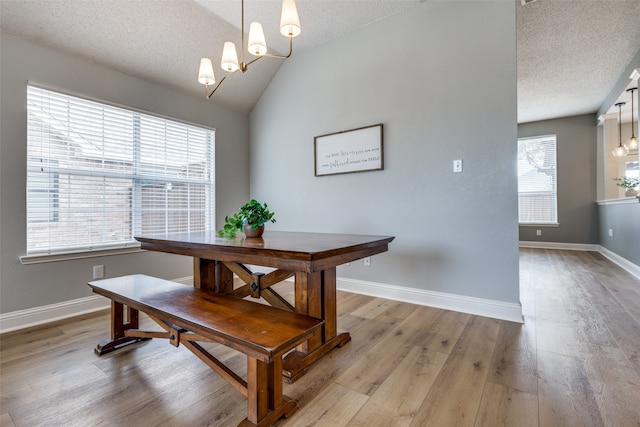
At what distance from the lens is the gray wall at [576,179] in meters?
5.67

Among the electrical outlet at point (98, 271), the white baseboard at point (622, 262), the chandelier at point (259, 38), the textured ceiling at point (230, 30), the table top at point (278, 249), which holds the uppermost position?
the textured ceiling at point (230, 30)

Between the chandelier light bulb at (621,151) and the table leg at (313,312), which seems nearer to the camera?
the table leg at (313,312)

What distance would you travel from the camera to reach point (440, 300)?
8.54ft

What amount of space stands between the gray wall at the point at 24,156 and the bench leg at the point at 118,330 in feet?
3.25

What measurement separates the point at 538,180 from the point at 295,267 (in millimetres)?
6857

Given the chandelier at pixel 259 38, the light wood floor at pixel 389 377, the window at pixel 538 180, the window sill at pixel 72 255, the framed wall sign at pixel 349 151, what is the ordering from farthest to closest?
the window at pixel 538 180 < the framed wall sign at pixel 349 151 < the window sill at pixel 72 255 < the chandelier at pixel 259 38 < the light wood floor at pixel 389 377

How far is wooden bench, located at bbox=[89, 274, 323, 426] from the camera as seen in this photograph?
112 centimetres

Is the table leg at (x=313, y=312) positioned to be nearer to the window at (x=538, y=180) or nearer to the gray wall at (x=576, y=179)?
the window at (x=538, y=180)

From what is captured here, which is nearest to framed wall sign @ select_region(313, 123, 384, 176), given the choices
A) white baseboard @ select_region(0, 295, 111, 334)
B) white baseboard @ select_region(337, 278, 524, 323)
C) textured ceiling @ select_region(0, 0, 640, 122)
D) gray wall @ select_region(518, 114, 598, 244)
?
textured ceiling @ select_region(0, 0, 640, 122)

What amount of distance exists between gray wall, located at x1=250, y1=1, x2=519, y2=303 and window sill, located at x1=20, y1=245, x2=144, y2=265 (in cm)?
179

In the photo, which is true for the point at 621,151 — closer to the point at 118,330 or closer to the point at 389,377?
the point at 389,377

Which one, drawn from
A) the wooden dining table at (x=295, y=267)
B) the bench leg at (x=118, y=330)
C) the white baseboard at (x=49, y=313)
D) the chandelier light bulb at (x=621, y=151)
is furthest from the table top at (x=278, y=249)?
the chandelier light bulb at (x=621, y=151)

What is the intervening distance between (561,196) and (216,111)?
22.1 feet

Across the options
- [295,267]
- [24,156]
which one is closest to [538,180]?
[295,267]
